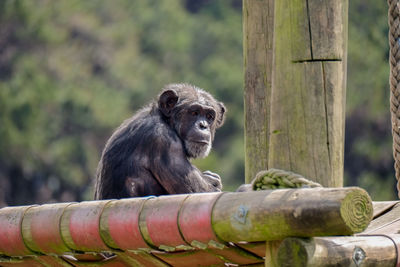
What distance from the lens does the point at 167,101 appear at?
530cm

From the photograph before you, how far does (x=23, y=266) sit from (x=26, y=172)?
42.5 feet

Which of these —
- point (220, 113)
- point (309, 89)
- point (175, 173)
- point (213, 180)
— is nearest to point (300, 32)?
point (309, 89)

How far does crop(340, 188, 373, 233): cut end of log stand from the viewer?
109 inches

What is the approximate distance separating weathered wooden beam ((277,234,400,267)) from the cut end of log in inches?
5.9

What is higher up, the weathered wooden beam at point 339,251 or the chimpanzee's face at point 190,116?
the chimpanzee's face at point 190,116

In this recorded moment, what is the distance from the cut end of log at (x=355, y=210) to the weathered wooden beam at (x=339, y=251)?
0.15 m

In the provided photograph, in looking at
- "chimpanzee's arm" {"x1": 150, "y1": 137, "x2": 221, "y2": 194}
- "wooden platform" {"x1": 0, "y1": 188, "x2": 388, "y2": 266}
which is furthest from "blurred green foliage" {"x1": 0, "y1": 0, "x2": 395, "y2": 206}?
"wooden platform" {"x1": 0, "y1": 188, "x2": 388, "y2": 266}

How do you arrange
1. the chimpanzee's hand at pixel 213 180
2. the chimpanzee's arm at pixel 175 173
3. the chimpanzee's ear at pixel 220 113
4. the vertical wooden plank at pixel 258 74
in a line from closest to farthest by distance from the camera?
the vertical wooden plank at pixel 258 74, the chimpanzee's arm at pixel 175 173, the chimpanzee's hand at pixel 213 180, the chimpanzee's ear at pixel 220 113

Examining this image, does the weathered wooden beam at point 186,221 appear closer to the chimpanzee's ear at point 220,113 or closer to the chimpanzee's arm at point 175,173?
the chimpanzee's arm at point 175,173

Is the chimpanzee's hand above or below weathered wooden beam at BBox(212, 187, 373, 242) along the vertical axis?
below

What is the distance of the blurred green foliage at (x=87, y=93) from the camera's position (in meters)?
16.1

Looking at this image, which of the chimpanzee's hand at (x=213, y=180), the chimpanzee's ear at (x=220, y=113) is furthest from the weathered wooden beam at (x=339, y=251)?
the chimpanzee's ear at (x=220, y=113)

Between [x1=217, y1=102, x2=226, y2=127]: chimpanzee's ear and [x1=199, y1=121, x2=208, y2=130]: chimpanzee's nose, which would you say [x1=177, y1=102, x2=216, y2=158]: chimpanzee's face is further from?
[x1=217, y1=102, x2=226, y2=127]: chimpanzee's ear

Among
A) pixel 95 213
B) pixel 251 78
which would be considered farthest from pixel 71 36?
pixel 95 213
